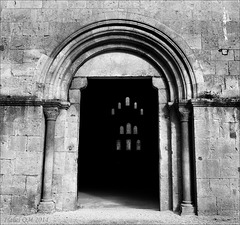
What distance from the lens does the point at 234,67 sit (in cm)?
531

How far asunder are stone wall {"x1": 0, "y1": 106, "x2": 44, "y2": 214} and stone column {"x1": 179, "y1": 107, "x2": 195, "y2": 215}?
8.98ft

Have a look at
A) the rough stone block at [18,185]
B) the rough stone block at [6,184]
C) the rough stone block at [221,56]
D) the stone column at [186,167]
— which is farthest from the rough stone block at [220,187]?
the rough stone block at [6,184]

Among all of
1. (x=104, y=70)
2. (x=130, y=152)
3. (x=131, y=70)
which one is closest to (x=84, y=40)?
(x=104, y=70)

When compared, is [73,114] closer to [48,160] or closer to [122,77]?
[48,160]

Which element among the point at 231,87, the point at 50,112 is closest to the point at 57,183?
the point at 50,112

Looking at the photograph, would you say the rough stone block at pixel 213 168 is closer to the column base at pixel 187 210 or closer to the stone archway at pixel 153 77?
the stone archway at pixel 153 77

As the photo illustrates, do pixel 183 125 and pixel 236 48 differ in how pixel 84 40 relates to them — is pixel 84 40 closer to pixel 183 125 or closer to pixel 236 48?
pixel 183 125

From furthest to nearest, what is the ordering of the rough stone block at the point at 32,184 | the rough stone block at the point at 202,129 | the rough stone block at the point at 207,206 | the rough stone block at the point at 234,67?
the rough stone block at the point at 234,67, the rough stone block at the point at 202,129, the rough stone block at the point at 32,184, the rough stone block at the point at 207,206

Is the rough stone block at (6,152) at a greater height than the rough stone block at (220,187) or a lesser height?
greater

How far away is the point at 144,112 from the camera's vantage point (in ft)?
51.3

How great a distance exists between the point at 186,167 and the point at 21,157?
3158 mm

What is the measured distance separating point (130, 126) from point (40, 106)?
11.3 metres

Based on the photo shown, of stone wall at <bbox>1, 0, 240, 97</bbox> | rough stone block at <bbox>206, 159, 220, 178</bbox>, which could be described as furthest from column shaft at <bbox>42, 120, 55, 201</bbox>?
rough stone block at <bbox>206, 159, 220, 178</bbox>

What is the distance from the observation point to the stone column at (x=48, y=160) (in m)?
4.95
